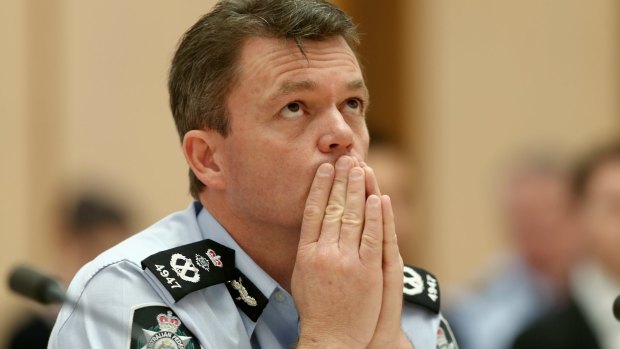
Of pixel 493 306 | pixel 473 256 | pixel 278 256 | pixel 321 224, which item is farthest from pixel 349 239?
pixel 473 256

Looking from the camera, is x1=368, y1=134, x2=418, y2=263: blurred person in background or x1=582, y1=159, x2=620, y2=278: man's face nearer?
x1=582, y1=159, x2=620, y2=278: man's face

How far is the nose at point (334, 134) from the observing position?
3221mm

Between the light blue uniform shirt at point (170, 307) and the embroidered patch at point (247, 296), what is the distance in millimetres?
21

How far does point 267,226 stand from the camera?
333 centimetres

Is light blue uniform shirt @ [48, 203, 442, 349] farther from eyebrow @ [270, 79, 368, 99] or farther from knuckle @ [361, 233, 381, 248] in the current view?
eyebrow @ [270, 79, 368, 99]

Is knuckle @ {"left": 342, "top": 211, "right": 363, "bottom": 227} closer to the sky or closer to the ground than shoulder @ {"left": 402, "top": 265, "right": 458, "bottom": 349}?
closer to the sky

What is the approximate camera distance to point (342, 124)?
323 centimetres

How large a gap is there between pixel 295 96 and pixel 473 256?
6.11 m

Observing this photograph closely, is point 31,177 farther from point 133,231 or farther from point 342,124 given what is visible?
point 342,124

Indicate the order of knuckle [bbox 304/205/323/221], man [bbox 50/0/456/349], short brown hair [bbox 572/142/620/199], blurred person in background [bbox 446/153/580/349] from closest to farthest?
man [bbox 50/0/456/349] < knuckle [bbox 304/205/323/221] < short brown hair [bbox 572/142/620/199] < blurred person in background [bbox 446/153/580/349]

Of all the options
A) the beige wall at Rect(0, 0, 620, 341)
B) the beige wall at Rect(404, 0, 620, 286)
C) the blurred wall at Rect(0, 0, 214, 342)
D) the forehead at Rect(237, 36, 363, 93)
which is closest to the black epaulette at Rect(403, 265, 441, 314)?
the forehead at Rect(237, 36, 363, 93)

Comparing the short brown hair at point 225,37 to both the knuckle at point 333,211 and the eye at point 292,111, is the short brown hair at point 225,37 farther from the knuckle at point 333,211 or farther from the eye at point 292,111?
the knuckle at point 333,211

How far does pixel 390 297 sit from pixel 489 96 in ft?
20.6

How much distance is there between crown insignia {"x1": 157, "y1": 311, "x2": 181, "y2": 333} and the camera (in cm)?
302
